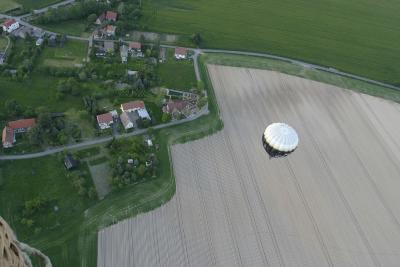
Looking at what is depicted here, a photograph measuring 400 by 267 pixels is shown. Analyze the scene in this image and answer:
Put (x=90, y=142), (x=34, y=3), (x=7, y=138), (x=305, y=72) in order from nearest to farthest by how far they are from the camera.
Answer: (x=7, y=138)
(x=90, y=142)
(x=305, y=72)
(x=34, y=3)

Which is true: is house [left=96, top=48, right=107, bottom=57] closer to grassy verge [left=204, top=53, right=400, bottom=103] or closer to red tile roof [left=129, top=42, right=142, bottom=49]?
red tile roof [left=129, top=42, right=142, bottom=49]

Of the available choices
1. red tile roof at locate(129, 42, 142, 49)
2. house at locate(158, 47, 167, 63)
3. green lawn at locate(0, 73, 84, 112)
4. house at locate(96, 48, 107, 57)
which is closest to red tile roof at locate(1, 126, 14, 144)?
green lawn at locate(0, 73, 84, 112)

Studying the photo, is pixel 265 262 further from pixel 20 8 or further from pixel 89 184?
pixel 20 8

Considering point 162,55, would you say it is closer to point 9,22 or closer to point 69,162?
point 9,22

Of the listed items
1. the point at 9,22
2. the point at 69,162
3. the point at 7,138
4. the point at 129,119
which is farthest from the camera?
the point at 9,22

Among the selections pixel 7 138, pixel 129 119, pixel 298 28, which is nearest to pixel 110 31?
pixel 129 119

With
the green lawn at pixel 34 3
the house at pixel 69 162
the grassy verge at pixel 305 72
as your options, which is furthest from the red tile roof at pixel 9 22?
the grassy verge at pixel 305 72

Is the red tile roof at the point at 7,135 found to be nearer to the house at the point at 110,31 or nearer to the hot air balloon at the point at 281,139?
the house at the point at 110,31
